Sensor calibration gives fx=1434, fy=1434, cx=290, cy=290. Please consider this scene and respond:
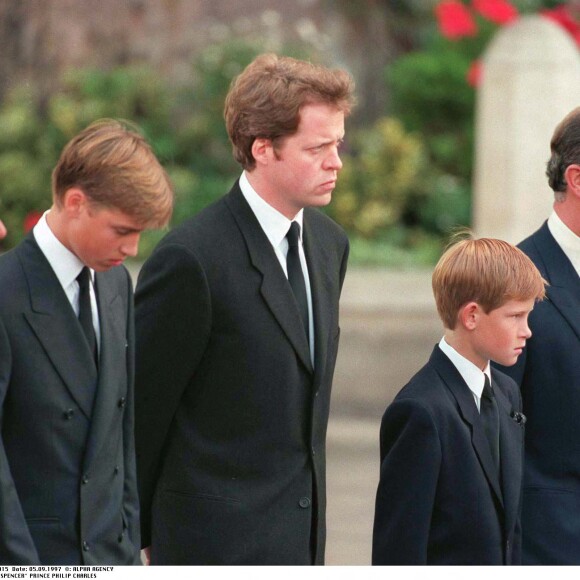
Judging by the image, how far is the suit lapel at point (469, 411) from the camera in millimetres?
3549

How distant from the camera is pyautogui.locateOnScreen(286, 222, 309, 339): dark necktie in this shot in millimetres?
3811

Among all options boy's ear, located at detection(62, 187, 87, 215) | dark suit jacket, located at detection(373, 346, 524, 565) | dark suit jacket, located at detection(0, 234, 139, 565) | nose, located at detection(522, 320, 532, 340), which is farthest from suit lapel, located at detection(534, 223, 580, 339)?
boy's ear, located at detection(62, 187, 87, 215)

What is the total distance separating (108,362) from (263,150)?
0.73 metres

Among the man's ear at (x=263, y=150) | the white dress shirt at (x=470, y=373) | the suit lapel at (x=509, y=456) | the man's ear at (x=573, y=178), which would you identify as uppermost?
the man's ear at (x=263, y=150)

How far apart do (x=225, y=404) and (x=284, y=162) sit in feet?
2.11

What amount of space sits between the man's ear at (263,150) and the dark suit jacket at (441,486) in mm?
698

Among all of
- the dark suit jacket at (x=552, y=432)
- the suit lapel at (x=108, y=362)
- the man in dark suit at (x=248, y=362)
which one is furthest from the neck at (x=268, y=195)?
the dark suit jacket at (x=552, y=432)

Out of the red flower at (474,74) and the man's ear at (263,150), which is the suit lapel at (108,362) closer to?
the man's ear at (263,150)

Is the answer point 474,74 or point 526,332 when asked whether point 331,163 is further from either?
point 474,74

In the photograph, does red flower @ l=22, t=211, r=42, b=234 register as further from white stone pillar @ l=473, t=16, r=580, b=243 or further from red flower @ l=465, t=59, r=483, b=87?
red flower @ l=465, t=59, r=483, b=87

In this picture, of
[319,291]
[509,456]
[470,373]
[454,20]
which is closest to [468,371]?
[470,373]

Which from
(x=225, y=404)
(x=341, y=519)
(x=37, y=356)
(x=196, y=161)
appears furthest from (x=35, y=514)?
(x=196, y=161)

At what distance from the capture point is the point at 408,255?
1020cm

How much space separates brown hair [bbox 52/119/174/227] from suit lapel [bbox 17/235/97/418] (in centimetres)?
16
